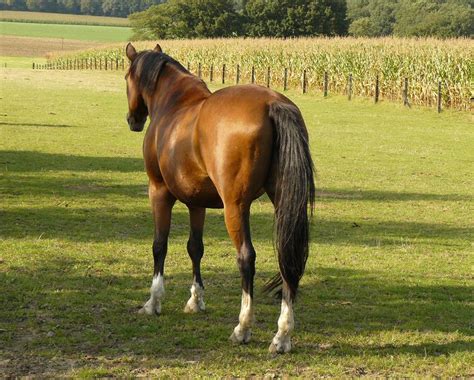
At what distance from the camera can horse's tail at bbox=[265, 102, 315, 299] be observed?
6.10 meters

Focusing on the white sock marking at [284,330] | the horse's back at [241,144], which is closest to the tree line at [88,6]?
the horse's back at [241,144]

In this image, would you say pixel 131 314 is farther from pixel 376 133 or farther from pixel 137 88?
pixel 376 133

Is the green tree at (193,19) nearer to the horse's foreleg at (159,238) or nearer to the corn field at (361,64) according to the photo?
the corn field at (361,64)

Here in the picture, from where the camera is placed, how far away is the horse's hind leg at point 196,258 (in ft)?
24.2

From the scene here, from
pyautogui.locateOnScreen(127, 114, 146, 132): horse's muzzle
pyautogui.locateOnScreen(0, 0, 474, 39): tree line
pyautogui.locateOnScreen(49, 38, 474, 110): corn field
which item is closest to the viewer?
pyautogui.locateOnScreen(127, 114, 146, 132): horse's muzzle

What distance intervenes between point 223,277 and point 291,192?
108 inches

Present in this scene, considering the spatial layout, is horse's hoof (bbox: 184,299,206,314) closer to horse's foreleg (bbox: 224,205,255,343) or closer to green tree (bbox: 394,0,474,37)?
horse's foreleg (bbox: 224,205,255,343)

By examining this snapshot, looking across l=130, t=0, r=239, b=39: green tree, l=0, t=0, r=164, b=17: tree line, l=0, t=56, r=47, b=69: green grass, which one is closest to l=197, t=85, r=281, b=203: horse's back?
l=0, t=56, r=47, b=69: green grass

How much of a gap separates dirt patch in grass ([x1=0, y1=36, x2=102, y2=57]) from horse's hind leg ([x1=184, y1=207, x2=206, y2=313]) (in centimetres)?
9964

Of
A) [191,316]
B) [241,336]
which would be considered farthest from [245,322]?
[191,316]

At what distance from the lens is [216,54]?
51500 mm

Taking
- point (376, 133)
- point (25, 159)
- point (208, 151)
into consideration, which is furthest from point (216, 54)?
point (208, 151)

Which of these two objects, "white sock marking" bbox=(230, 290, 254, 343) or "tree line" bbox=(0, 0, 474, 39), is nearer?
"white sock marking" bbox=(230, 290, 254, 343)

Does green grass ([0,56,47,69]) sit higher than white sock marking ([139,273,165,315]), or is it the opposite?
white sock marking ([139,273,165,315])
